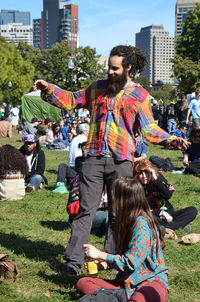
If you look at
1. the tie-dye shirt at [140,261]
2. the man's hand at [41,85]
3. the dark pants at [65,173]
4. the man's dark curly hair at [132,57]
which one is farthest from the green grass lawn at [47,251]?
the man's dark curly hair at [132,57]

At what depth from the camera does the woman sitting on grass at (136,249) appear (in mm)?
3350

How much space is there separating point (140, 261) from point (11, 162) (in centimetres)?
538

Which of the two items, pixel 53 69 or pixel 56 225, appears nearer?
pixel 56 225

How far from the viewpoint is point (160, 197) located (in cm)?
621

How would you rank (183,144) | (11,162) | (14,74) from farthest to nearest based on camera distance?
(14,74) < (11,162) < (183,144)

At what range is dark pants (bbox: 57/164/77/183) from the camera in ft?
31.8

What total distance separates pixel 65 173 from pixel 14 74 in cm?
4604

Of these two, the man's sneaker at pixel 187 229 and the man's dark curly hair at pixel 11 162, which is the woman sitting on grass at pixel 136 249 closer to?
the man's sneaker at pixel 187 229

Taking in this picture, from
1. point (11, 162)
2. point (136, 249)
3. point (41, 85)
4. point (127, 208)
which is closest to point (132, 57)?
point (41, 85)

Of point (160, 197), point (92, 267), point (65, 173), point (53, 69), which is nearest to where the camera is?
point (92, 267)

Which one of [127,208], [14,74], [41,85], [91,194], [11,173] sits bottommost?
[11,173]

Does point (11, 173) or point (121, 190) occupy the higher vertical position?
point (121, 190)

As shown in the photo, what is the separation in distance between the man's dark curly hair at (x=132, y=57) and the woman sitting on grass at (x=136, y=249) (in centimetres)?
127

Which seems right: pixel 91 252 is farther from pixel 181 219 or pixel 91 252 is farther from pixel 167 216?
pixel 181 219
